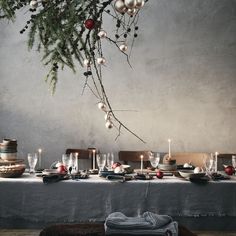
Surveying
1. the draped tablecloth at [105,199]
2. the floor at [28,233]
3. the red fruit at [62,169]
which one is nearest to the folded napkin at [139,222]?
the draped tablecloth at [105,199]

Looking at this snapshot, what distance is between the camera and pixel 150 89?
536 centimetres

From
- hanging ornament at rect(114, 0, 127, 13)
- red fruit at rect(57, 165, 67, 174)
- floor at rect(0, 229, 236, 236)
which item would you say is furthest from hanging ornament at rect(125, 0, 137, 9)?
floor at rect(0, 229, 236, 236)

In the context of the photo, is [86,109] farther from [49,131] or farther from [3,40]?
[3,40]

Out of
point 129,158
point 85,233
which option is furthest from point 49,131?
point 85,233

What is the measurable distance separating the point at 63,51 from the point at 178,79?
373 cm

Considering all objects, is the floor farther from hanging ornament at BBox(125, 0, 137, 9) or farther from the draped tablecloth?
hanging ornament at BBox(125, 0, 137, 9)

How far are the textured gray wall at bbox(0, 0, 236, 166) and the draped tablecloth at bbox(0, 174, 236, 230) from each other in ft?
6.93

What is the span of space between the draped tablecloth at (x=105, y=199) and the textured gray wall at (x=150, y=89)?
6.93 feet

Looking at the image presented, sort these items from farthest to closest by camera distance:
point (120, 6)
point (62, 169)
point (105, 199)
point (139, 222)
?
point (62, 169) < point (105, 199) < point (120, 6) < point (139, 222)

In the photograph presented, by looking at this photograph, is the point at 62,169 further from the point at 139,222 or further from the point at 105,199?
the point at 139,222

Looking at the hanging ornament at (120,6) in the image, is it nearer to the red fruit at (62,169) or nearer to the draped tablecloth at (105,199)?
the draped tablecloth at (105,199)

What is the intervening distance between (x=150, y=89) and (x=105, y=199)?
2399mm

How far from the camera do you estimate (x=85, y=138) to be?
17.5ft

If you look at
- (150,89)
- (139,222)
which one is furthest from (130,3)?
(150,89)
